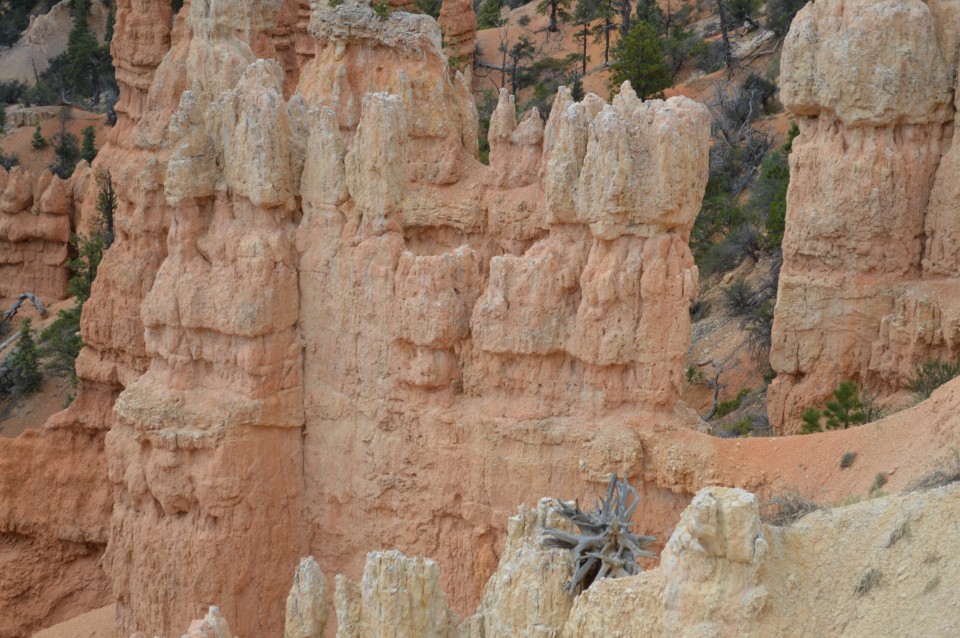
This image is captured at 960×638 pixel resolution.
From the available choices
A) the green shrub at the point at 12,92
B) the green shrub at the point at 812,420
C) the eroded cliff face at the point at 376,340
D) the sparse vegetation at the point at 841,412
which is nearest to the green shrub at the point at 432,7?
the green shrub at the point at 12,92

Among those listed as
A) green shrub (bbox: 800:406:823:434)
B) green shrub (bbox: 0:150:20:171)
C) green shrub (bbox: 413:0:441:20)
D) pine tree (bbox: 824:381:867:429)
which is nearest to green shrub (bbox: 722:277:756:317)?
green shrub (bbox: 800:406:823:434)

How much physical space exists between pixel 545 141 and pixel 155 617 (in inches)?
346

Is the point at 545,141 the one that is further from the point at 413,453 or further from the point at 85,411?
the point at 85,411

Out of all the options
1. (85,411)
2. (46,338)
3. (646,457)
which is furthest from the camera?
(46,338)

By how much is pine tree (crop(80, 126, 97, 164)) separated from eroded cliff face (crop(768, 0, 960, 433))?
3315 centimetres

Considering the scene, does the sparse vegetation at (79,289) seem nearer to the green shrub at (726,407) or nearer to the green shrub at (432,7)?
the green shrub at (726,407)

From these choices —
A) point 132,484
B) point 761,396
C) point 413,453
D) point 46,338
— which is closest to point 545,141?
point 413,453

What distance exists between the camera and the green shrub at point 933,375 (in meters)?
23.1

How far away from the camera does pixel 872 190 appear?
24.0 m

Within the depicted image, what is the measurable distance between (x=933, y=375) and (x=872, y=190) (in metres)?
3.07

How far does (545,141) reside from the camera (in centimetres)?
2173

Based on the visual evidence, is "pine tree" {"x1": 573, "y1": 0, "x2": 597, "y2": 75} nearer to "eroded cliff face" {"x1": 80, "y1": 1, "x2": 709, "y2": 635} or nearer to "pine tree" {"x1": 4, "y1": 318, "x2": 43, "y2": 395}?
"pine tree" {"x1": 4, "y1": 318, "x2": 43, "y2": 395}

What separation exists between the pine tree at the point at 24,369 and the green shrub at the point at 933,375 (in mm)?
22832

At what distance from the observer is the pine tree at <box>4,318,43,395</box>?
3791cm
